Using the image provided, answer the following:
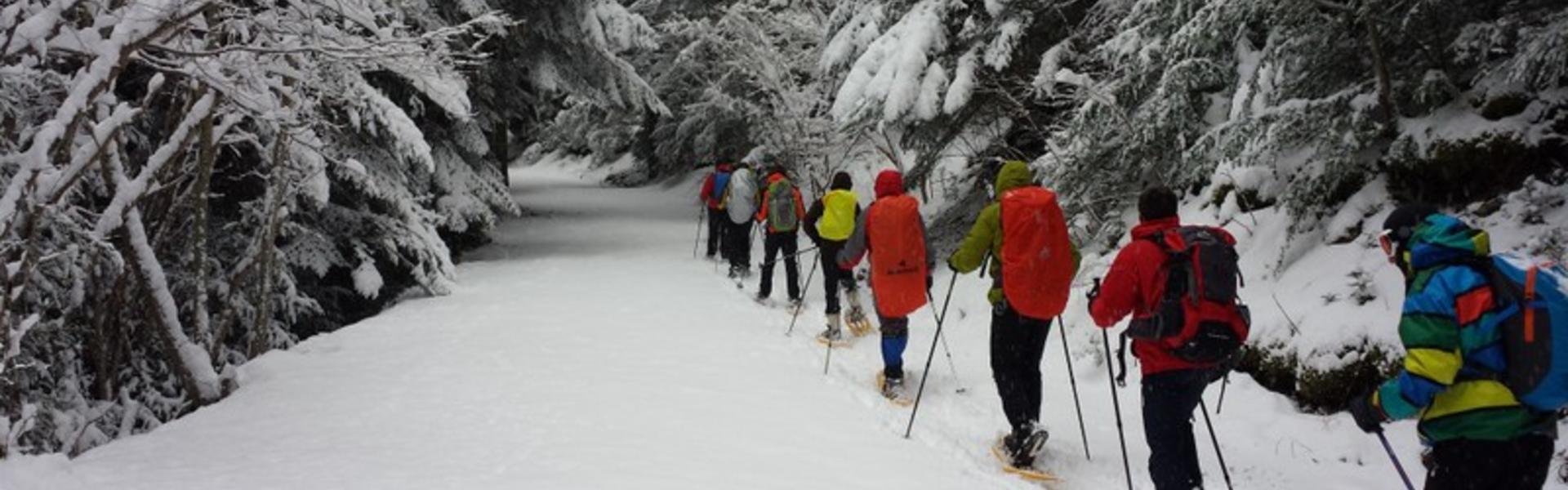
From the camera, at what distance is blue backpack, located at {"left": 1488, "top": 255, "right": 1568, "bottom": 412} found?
297cm

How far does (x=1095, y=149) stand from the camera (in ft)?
30.8

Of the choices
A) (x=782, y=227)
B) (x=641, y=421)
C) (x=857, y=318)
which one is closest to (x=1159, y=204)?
(x=641, y=421)

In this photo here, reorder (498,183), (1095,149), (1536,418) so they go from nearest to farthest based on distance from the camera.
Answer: (1536,418) < (1095,149) < (498,183)

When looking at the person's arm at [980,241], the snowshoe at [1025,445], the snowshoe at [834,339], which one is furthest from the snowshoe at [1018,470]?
the snowshoe at [834,339]

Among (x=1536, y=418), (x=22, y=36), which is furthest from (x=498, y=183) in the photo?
(x=1536, y=418)

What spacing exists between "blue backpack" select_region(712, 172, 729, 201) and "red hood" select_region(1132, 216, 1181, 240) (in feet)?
31.6

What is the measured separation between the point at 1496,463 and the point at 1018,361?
2615mm

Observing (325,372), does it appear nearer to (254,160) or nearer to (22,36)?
(22,36)

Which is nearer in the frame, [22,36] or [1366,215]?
[22,36]

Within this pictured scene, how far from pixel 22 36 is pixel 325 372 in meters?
4.01

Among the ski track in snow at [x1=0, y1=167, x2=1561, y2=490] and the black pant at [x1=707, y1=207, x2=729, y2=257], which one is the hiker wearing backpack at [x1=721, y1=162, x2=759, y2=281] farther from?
the ski track in snow at [x1=0, y1=167, x2=1561, y2=490]

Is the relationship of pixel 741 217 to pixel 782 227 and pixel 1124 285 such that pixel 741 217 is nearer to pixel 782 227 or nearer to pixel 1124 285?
pixel 782 227

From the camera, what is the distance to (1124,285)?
14.6 ft

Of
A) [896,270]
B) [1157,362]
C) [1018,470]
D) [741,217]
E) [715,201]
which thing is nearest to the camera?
[1157,362]
